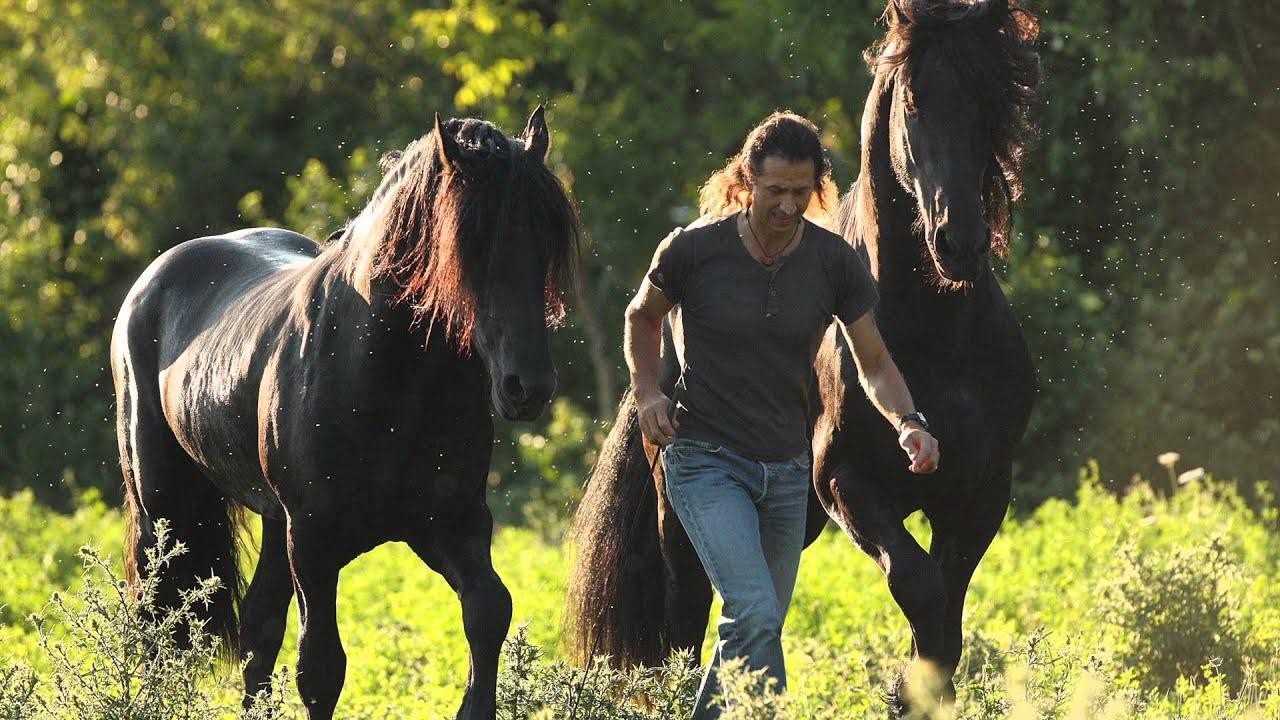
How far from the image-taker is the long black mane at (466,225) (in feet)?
17.1

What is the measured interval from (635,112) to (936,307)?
532 inches

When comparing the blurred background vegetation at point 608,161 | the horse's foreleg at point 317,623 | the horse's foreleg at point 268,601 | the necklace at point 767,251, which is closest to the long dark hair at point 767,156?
the necklace at point 767,251

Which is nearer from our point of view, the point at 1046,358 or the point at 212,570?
the point at 212,570

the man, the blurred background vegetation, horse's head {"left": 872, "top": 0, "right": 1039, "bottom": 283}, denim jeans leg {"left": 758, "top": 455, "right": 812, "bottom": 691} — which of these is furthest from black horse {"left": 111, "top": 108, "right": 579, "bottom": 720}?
the blurred background vegetation

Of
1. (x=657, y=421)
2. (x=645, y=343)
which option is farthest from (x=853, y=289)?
(x=657, y=421)

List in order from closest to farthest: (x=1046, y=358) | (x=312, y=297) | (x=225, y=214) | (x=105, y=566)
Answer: (x=105, y=566) → (x=312, y=297) → (x=1046, y=358) → (x=225, y=214)

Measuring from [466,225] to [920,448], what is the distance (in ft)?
4.69

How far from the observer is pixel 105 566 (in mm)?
5043

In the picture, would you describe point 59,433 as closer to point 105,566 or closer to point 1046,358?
point 1046,358

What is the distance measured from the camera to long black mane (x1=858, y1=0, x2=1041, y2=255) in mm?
5681

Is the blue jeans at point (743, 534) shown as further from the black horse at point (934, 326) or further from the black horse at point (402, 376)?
the black horse at point (402, 376)

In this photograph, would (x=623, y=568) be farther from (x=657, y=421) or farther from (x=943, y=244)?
(x=943, y=244)

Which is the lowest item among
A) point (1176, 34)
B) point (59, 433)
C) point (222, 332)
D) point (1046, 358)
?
point (59, 433)

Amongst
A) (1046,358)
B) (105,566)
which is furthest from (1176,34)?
(105,566)
